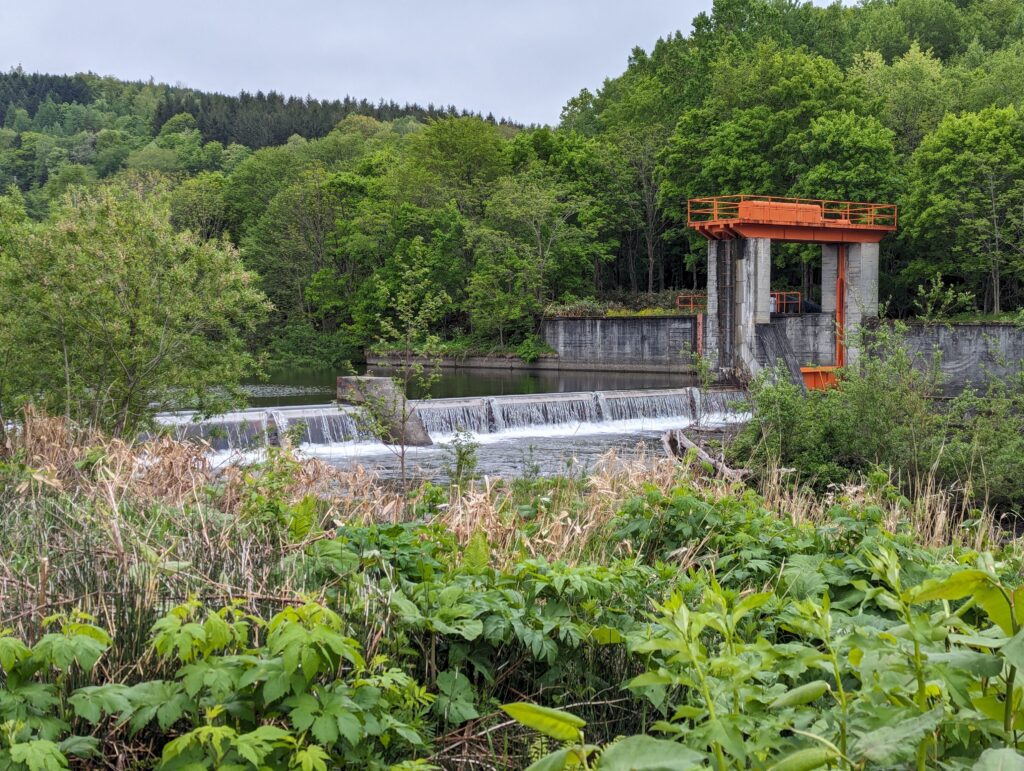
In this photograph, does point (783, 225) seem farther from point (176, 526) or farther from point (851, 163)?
point (176, 526)

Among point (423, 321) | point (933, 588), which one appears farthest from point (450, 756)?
point (423, 321)

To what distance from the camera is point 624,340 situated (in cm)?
4212

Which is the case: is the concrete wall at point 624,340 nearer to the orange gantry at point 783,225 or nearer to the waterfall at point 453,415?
the orange gantry at point 783,225

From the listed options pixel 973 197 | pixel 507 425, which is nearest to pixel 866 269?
pixel 973 197

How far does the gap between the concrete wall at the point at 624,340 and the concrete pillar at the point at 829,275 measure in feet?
18.8

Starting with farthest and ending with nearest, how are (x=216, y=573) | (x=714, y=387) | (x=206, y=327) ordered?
(x=714, y=387) < (x=206, y=327) < (x=216, y=573)

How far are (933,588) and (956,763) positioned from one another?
1.41 feet

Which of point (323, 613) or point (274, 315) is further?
point (274, 315)

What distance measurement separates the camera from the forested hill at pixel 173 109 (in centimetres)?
12069

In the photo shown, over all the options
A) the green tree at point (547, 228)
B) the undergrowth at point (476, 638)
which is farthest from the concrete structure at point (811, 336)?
the undergrowth at point (476, 638)

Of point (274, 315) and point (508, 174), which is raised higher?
point (508, 174)

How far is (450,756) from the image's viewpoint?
3.27 meters

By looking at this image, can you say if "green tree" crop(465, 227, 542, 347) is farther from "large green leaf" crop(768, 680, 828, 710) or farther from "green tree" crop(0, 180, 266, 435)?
"large green leaf" crop(768, 680, 828, 710)

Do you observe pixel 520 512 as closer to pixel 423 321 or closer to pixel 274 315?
pixel 423 321
